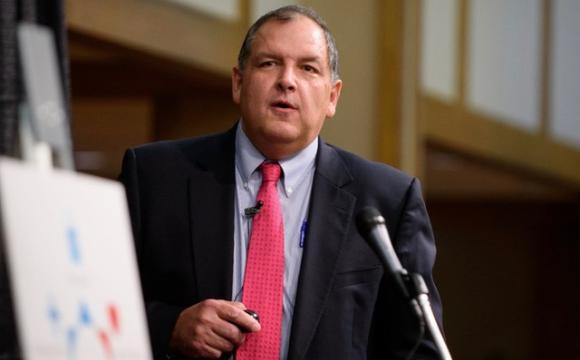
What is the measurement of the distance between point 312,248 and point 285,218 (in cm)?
11

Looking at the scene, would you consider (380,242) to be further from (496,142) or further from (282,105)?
(496,142)

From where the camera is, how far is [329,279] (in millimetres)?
3344

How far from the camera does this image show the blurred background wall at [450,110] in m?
7.02

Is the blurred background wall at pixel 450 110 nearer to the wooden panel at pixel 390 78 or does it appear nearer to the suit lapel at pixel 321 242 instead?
the wooden panel at pixel 390 78

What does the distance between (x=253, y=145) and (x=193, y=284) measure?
367mm

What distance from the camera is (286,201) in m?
3.47

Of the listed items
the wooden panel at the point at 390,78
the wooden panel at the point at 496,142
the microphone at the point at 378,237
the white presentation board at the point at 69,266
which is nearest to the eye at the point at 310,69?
the microphone at the point at 378,237

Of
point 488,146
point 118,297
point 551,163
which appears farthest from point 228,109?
point 118,297

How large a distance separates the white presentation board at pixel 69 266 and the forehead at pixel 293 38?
1.30m

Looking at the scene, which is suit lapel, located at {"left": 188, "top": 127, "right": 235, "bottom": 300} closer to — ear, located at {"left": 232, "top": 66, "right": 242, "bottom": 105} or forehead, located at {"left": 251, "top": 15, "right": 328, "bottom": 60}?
ear, located at {"left": 232, "top": 66, "right": 242, "bottom": 105}

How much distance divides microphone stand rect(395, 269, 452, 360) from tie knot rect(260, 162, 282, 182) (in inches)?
21.9

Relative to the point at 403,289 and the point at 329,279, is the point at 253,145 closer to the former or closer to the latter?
the point at 329,279

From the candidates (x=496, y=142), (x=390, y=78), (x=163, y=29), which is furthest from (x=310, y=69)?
(x=496, y=142)

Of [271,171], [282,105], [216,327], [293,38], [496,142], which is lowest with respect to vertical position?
[216,327]
